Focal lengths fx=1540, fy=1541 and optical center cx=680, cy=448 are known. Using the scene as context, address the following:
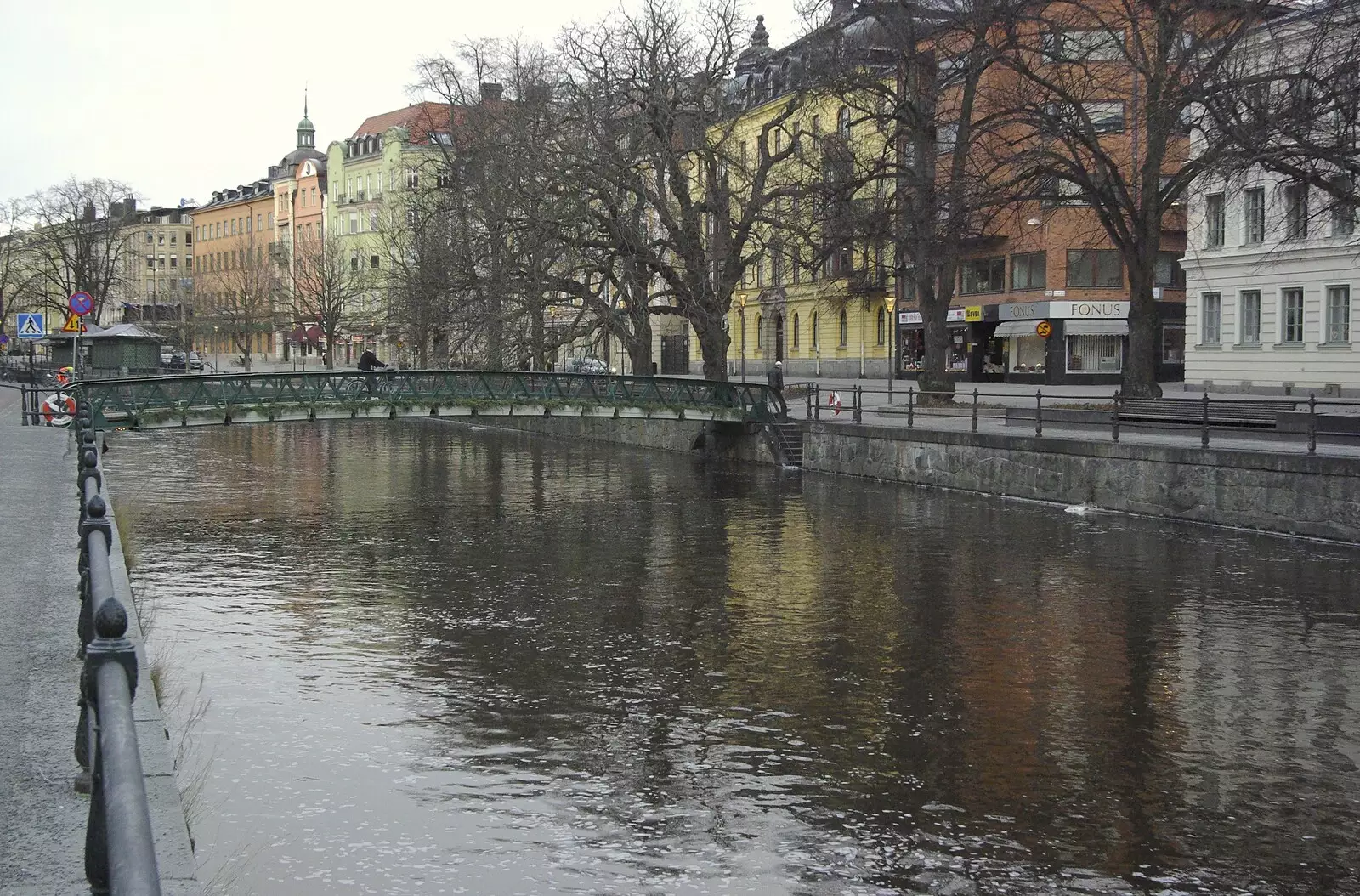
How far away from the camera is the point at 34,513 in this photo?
17422mm

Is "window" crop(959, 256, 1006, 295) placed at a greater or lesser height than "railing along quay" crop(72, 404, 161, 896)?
greater

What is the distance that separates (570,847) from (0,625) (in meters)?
4.35

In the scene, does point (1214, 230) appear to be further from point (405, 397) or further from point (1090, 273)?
point (405, 397)

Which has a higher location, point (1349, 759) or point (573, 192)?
point (573, 192)

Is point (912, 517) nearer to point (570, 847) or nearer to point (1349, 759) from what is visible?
point (1349, 759)

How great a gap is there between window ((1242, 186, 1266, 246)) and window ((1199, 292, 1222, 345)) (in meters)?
2.42

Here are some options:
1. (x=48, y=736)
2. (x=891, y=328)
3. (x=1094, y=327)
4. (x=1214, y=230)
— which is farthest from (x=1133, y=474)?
(x=1094, y=327)

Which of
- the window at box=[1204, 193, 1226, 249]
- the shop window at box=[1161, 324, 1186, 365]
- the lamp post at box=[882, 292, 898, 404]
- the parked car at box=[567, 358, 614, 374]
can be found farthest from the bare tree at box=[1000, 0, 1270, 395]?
the shop window at box=[1161, 324, 1186, 365]

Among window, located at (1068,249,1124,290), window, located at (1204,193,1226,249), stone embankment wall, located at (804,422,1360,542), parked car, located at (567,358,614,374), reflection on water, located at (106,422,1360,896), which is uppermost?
window, located at (1204,193,1226,249)

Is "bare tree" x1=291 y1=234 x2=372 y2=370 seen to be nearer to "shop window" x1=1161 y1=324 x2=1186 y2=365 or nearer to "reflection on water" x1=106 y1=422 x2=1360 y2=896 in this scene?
"shop window" x1=1161 y1=324 x2=1186 y2=365

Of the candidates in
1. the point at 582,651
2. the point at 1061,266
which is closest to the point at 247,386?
the point at 582,651

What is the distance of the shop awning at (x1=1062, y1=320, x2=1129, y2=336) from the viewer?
55.9 metres

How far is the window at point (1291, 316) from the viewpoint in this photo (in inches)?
1756

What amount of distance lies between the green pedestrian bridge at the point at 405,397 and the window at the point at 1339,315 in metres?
16.1
